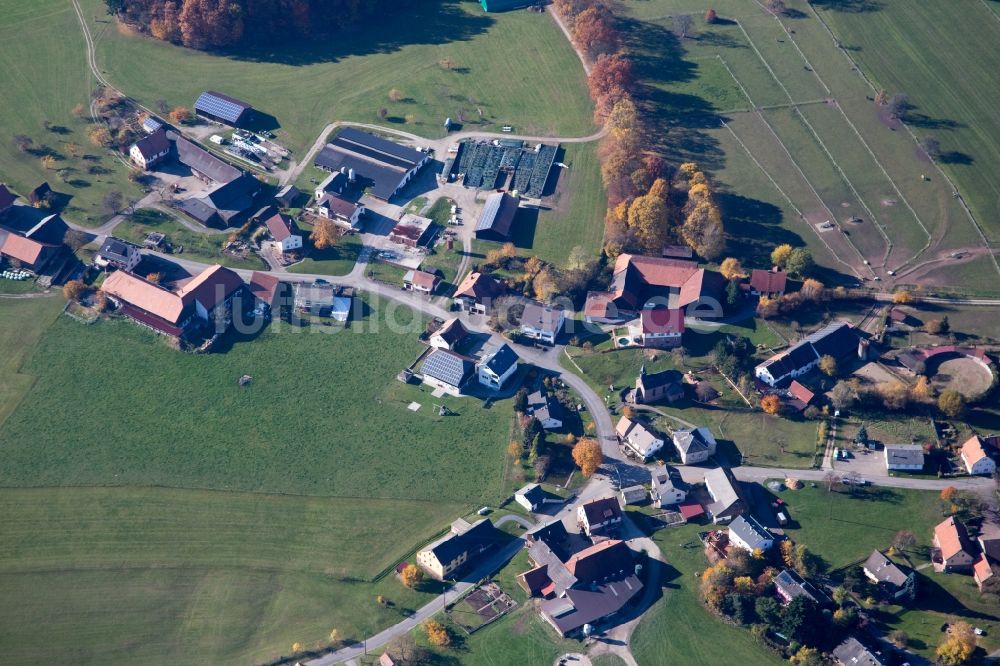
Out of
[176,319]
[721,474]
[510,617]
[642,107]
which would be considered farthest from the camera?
[642,107]

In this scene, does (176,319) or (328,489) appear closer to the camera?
(328,489)

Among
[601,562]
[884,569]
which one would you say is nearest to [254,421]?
[601,562]

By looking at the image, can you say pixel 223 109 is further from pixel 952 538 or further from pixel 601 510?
pixel 952 538

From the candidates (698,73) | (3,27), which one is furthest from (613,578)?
(3,27)

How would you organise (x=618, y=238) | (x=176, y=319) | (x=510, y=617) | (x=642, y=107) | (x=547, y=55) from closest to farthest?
(x=510, y=617) < (x=176, y=319) < (x=618, y=238) < (x=642, y=107) < (x=547, y=55)

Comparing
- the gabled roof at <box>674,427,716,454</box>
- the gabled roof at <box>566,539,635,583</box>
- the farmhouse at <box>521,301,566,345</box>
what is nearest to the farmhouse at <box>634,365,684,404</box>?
the gabled roof at <box>674,427,716,454</box>

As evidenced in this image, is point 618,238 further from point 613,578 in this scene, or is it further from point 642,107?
point 613,578
